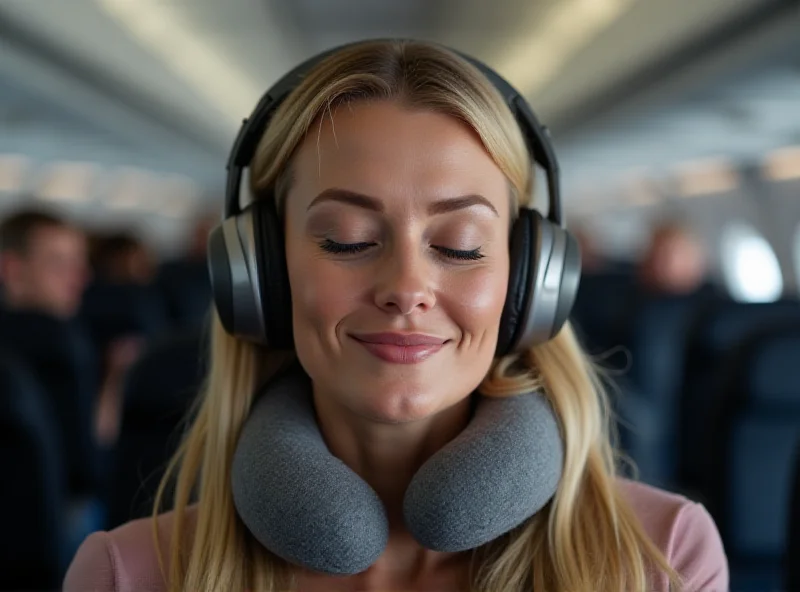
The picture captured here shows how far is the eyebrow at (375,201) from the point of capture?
4.67 ft

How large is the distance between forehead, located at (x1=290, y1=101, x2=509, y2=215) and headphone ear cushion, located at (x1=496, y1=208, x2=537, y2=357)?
10cm

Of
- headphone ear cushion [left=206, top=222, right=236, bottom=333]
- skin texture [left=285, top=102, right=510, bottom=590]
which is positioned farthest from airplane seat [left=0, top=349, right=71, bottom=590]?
skin texture [left=285, top=102, right=510, bottom=590]

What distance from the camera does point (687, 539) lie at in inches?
60.6

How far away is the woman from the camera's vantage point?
55.9 inches

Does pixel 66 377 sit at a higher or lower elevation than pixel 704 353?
lower

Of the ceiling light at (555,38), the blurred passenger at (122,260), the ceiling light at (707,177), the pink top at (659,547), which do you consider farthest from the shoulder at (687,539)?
the ceiling light at (707,177)

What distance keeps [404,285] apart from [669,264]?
5294 millimetres

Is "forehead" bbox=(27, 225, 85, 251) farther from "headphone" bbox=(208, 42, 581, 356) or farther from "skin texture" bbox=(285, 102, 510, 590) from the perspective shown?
"skin texture" bbox=(285, 102, 510, 590)

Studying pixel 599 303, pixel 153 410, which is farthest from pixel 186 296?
pixel 153 410

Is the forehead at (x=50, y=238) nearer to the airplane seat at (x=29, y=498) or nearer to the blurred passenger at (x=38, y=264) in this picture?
the blurred passenger at (x=38, y=264)


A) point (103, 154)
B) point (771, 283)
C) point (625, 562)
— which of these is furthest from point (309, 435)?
point (771, 283)

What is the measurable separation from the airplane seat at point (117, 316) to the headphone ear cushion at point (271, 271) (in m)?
4.06

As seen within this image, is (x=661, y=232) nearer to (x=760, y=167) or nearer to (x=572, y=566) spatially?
(x=760, y=167)

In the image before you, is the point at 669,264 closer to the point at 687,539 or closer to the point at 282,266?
the point at 687,539
